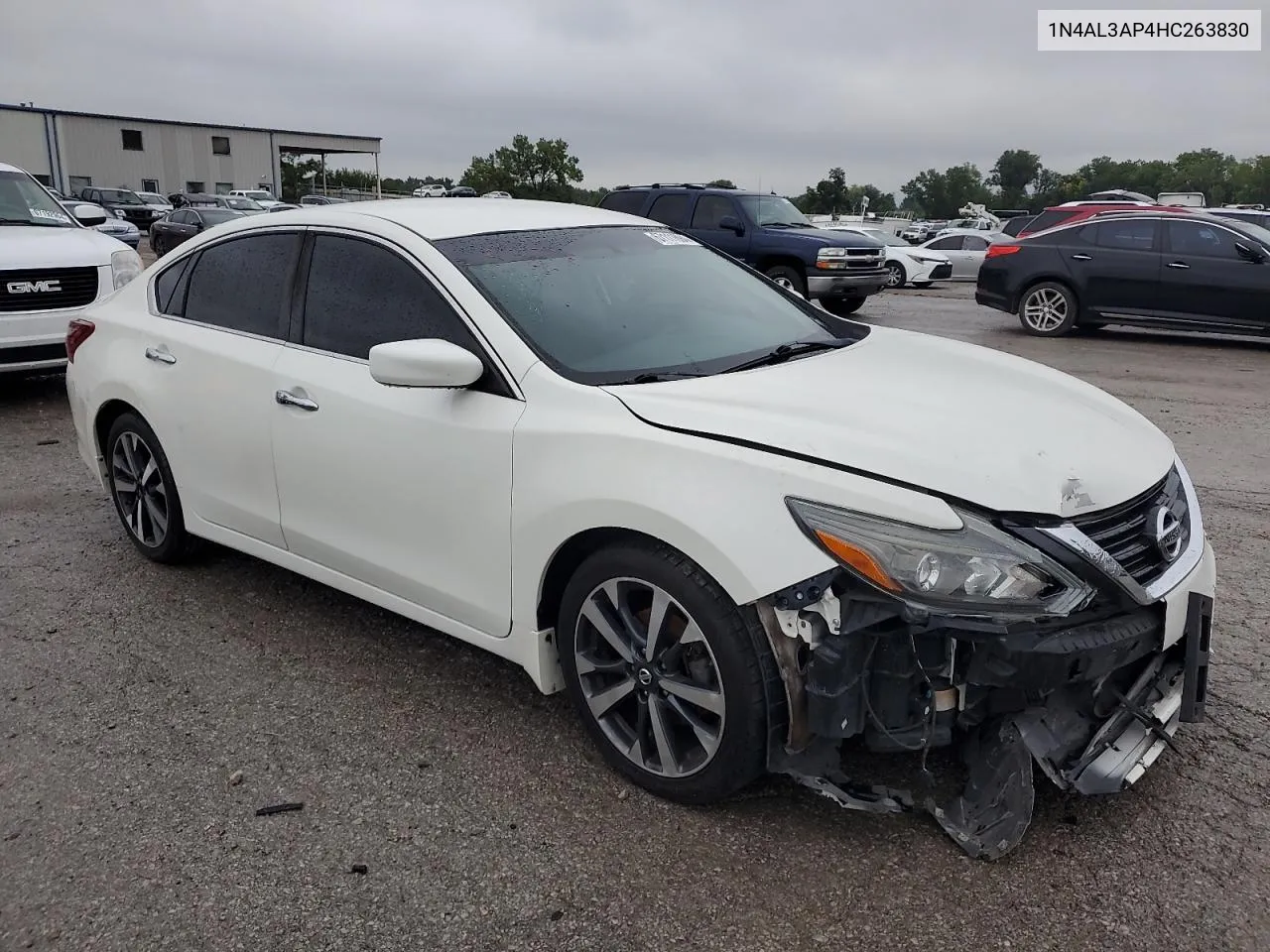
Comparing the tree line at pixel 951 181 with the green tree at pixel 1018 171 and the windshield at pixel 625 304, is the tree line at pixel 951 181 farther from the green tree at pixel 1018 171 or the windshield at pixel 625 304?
the windshield at pixel 625 304

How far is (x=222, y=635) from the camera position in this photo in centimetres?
408

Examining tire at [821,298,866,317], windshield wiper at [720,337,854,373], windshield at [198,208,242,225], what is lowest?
tire at [821,298,866,317]

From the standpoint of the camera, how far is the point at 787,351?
11.8ft

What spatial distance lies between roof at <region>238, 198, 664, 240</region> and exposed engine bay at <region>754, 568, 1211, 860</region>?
189 cm

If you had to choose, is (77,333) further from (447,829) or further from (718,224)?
(718,224)

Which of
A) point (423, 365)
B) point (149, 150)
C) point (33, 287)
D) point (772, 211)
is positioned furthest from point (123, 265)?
point (149, 150)

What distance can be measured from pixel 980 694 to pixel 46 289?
783 cm

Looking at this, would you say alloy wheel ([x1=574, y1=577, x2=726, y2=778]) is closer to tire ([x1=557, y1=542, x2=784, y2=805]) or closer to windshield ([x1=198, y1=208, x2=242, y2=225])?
tire ([x1=557, y1=542, x2=784, y2=805])

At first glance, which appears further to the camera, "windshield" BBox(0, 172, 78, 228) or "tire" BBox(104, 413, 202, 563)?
"windshield" BBox(0, 172, 78, 228)

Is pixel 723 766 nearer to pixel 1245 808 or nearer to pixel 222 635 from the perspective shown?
pixel 1245 808

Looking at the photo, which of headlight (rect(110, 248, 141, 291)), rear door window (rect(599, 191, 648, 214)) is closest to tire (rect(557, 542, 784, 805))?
headlight (rect(110, 248, 141, 291))

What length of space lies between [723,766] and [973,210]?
55015 mm

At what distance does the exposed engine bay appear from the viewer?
2.51 meters

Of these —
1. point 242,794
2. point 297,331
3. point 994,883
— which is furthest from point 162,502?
point 994,883
